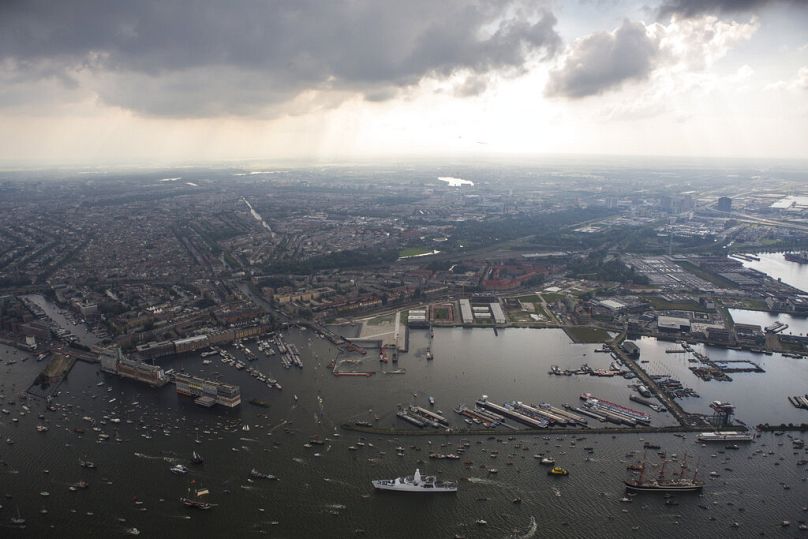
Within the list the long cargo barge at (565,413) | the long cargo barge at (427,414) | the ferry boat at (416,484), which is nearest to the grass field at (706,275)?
the long cargo barge at (565,413)

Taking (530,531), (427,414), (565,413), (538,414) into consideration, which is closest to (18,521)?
(427,414)

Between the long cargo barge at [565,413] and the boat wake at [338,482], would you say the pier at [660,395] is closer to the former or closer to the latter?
the long cargo barge at [565,413]

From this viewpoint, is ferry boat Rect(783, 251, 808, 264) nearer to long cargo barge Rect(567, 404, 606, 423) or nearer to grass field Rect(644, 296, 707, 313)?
grass field Rect(644, 296, 707, 313)

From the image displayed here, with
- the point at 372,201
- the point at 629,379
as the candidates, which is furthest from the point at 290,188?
the point at 629,379

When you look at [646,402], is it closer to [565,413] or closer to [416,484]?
[565,413]

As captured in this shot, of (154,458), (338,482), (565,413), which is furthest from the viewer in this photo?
(565,413)
